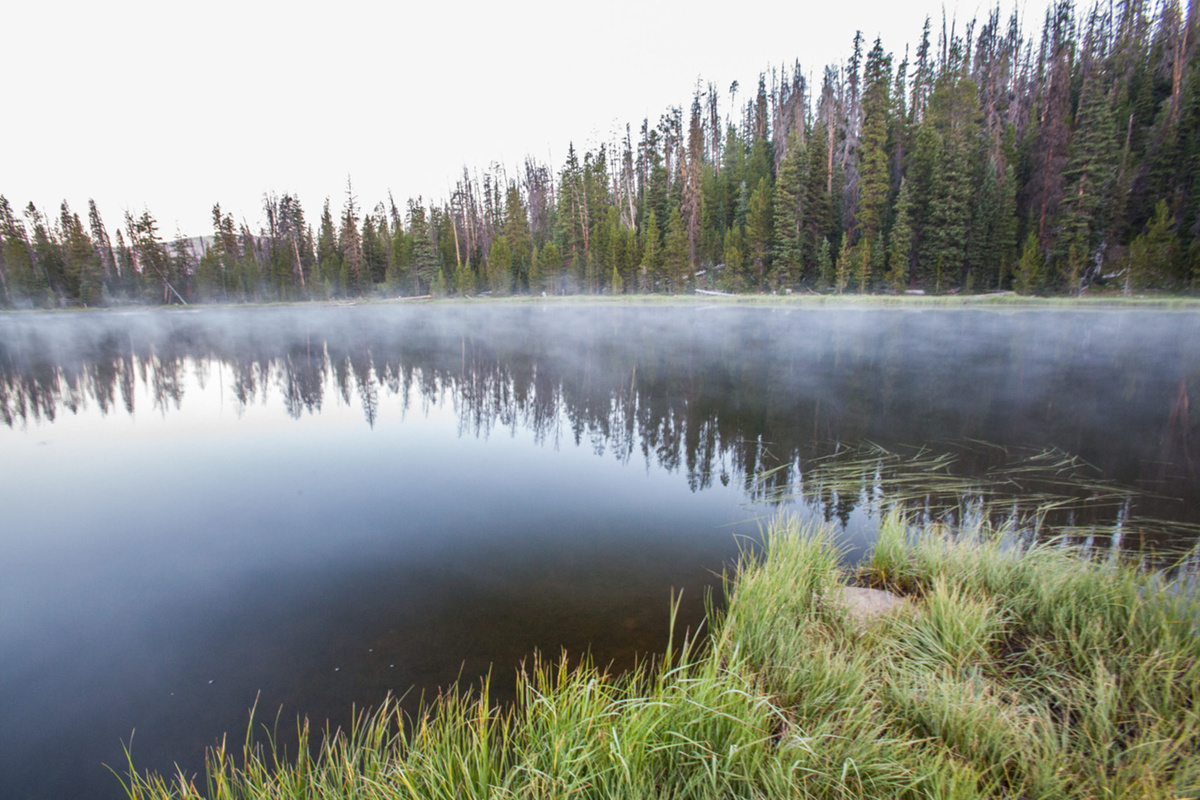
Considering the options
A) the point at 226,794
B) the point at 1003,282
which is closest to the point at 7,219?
the point at 226,794

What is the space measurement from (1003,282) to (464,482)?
1405 inches

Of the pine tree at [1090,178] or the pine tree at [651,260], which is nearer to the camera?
the pine tree at [1090,178]

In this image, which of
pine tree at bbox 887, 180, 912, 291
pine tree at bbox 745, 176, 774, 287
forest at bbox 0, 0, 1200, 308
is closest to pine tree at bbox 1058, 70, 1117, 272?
forest at bbox 0, 0, 1200, 308

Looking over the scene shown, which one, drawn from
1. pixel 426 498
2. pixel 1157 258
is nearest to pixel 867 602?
pixel 426 498

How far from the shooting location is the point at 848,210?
4025 cm

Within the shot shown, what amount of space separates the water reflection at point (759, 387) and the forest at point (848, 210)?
7.68 meters

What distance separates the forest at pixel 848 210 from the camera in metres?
30.0

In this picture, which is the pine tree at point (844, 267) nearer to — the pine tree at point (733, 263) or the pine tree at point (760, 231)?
the pine tree at point (760, 231)

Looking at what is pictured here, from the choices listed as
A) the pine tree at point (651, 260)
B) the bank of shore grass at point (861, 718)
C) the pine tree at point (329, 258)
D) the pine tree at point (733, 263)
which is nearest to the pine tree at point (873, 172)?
the pine tree at point (733, 263)

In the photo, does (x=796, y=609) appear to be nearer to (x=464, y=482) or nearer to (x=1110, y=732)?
(x=1110, y=732)

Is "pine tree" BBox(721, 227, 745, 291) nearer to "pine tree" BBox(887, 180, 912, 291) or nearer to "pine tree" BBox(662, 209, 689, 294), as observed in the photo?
"pine tree" BBox(662, 209, 689, 294)

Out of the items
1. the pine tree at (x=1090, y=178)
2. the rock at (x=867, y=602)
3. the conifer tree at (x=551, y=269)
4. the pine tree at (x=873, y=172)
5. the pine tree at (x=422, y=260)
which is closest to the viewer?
the rock at (x=867, y=602)

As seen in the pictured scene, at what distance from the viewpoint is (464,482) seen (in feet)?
23.2

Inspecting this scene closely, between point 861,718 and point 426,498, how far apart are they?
5.22 m
